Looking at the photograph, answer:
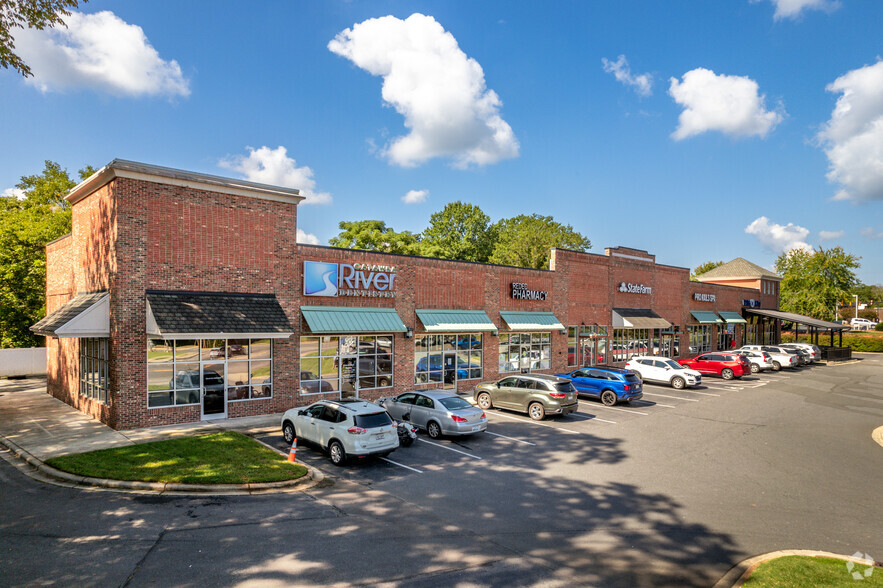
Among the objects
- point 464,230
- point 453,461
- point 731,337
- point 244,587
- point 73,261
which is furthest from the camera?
point 464,230

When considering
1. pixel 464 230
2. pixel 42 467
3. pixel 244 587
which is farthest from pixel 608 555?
pixel 464 230

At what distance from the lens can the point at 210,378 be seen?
58.3ft

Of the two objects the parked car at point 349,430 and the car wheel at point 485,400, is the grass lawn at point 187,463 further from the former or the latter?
the car wheel at point 485,400

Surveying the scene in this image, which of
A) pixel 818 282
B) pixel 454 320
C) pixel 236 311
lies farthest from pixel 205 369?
pixel 818 282

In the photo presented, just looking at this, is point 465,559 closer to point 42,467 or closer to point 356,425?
point 356,425

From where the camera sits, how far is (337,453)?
13516mm

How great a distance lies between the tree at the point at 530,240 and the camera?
68.1m

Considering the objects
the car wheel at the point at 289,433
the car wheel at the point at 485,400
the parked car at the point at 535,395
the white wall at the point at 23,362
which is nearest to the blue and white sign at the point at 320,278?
the car wheel at the point at 289,433

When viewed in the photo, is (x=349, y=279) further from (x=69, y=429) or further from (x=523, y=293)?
(x=523, y=293)

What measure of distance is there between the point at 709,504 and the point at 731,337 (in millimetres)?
45018

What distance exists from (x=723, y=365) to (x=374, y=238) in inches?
1403

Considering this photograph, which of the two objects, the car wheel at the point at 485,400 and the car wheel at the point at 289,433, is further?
the car wheel at the point at 485,400

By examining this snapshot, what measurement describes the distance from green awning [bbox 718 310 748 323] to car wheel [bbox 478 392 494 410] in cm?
3607

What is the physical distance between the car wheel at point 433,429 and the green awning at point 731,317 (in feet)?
135
